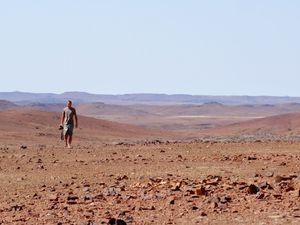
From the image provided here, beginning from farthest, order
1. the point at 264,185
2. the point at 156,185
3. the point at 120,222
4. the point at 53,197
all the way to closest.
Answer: the point at 156,185, the point at 264,185, the point at 53,197, the point at 120,222

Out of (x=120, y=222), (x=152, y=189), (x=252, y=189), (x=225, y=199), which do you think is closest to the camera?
(x=120, y=222)

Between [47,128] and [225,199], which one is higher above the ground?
[225,199]

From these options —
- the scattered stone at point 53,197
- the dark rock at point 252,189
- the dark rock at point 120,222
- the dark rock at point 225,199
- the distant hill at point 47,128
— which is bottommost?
the distant hill at point 47,128

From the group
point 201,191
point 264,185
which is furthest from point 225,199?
point 264,185

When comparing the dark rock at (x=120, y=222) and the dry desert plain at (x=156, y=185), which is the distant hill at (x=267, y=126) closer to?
the dry desert plain at (x=156, y=185)

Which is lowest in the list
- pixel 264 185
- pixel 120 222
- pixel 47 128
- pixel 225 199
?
pixel 47 128

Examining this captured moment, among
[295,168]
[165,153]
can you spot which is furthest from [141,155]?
[295,168]

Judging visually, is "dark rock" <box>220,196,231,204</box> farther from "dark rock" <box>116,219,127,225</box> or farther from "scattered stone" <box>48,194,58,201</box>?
"scattered stone" <box>48,194,58,201</box>

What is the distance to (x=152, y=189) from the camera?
13219mm

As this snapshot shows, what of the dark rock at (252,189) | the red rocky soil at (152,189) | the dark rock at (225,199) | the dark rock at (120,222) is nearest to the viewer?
the dark rock at (120,222)

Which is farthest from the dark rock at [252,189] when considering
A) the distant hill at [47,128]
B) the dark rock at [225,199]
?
the distant hill at [47,128]

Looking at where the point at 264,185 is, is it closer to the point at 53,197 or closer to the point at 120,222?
the point at 53,197

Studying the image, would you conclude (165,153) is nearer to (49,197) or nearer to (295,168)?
(295,168)

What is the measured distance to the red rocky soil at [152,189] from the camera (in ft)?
35.8
